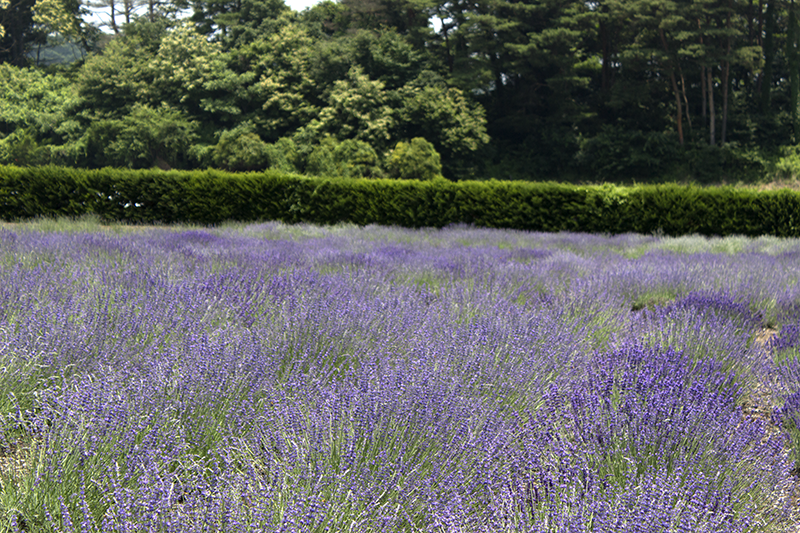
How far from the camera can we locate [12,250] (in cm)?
507

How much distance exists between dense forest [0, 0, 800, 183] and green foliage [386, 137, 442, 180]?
9 cm

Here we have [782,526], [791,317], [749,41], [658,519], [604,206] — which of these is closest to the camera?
[658,519]

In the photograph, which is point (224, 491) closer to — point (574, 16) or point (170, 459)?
point (170, 459)

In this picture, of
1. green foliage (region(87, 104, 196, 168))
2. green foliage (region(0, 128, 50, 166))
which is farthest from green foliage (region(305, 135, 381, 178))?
green foliage (region(0, 128, 50, 166))

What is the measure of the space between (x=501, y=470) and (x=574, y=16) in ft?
105

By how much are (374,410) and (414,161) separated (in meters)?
25.4

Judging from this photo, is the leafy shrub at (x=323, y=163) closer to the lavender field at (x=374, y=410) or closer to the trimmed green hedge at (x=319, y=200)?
the trimmed green hedge at (x=319, y=200)

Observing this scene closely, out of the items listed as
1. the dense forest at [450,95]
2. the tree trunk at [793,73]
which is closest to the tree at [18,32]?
the dense forest at [450,95]

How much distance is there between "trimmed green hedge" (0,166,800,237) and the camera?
11484 millimetres

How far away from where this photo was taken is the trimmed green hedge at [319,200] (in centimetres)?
1148

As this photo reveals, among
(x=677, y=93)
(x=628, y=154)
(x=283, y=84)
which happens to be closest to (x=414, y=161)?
(x=283, y=84)

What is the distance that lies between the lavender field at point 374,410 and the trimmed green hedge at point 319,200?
772cm

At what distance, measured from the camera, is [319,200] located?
1239 cm

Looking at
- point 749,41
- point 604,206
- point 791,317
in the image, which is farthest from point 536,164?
point 791,317
